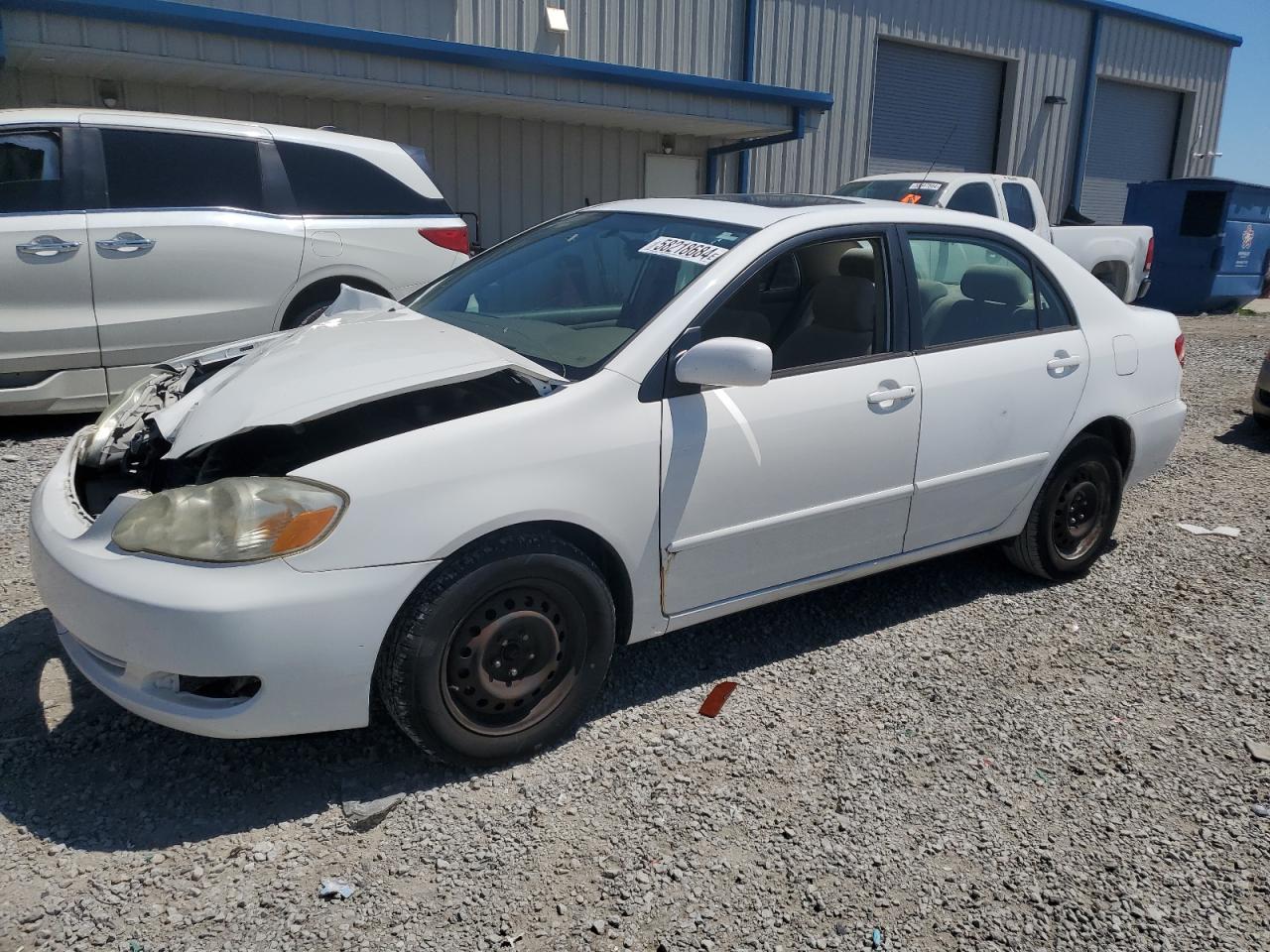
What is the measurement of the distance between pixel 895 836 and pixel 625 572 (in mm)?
1054

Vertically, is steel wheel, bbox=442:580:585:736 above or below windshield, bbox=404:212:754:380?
below

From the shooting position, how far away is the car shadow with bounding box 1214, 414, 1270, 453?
721 cm

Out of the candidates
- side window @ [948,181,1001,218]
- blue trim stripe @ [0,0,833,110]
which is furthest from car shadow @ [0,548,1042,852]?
side window @ [948,181,1001,218]

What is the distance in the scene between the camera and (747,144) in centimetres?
1301

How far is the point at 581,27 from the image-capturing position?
1291cm

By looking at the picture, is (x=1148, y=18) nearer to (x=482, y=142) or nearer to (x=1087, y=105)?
(x=1087, y=105)

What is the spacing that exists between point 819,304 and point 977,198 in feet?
26.6

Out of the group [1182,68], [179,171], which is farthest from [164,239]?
[1182,68]

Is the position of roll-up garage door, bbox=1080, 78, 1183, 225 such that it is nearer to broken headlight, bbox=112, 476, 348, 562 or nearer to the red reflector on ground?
the red reflector on ground

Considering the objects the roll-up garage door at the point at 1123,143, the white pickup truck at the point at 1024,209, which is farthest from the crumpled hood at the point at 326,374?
the roll-up garage door at the point at 1123,143

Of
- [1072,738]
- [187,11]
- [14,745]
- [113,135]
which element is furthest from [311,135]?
[1072,738]

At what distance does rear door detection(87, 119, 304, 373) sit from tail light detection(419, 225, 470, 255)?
2.94ft

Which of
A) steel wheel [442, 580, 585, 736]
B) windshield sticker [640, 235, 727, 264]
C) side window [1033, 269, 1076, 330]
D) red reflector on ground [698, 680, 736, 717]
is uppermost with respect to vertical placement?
windshield sticker [640, 235, 727, 264]

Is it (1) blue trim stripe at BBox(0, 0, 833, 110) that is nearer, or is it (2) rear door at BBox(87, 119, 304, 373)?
(2) rear door at BBox(87, 119, 304, 373)
